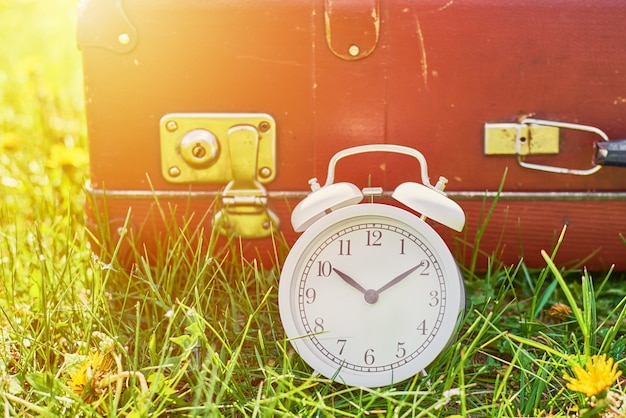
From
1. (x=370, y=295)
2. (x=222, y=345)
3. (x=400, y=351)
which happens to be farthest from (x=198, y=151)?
(x=400, y=351)

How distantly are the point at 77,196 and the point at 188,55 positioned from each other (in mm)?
1030

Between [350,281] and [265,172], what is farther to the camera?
[265,172]

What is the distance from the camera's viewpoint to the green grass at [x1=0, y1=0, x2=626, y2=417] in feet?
4.93

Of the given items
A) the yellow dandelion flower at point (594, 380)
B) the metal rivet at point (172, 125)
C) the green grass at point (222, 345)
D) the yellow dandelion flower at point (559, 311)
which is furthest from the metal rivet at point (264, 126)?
the yellow dandelion flower at point (594, 380)

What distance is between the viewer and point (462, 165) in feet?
6.55

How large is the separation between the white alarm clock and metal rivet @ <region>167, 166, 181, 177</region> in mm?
492

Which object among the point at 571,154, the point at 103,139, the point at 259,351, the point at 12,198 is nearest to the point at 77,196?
the point at 12,198

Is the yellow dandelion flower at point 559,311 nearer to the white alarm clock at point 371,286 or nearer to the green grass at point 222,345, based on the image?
the green grass at point 222,345

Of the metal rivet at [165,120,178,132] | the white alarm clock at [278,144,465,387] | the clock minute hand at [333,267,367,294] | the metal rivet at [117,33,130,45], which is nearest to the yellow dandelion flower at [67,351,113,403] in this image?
the white alarm clock at [278,144,465,387]

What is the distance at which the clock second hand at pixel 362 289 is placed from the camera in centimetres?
162

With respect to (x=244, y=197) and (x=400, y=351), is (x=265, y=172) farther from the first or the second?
(x=400, y=351)

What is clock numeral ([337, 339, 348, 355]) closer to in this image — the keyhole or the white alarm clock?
the white alarm clock

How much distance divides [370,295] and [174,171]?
0.67 m

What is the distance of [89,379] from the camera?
4.93ft
